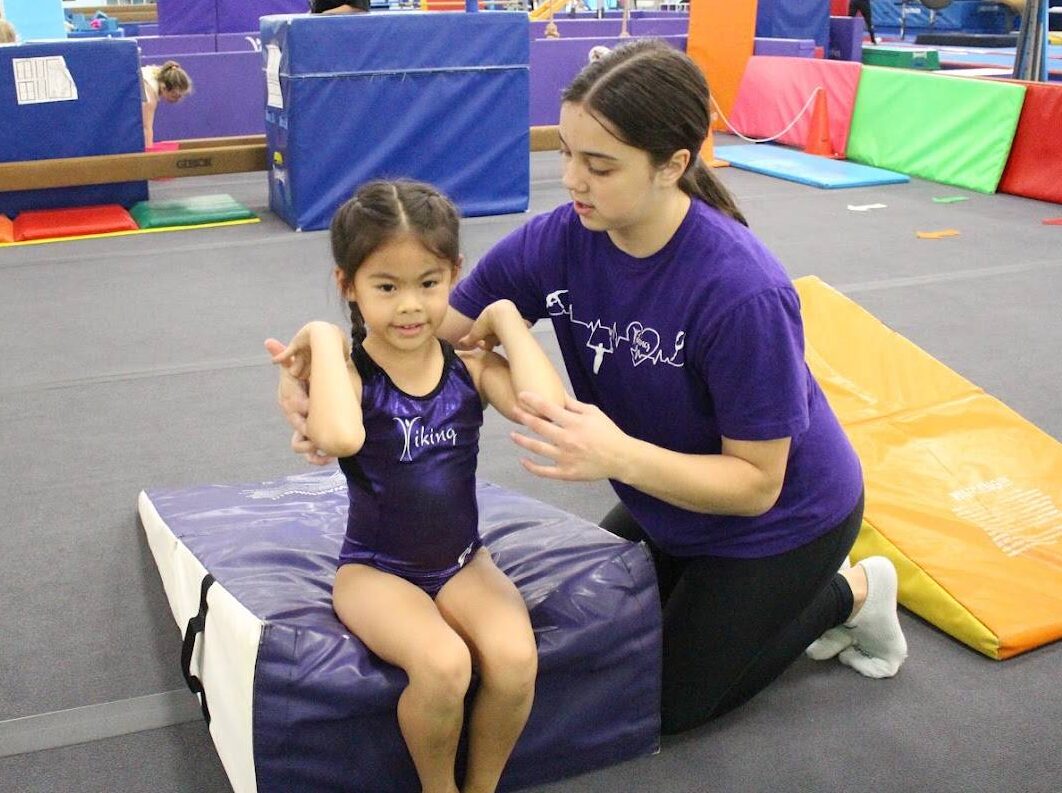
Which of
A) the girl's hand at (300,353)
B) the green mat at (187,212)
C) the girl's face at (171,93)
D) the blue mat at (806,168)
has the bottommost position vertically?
the green mat at (187,212)

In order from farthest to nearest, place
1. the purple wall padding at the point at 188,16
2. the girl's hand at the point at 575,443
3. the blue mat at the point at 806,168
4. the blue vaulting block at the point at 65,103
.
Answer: the purple wall padding at the point at 188,16 < the blue mat at the point at 806,168 < the blue vaulting block at the point at 65,103 < the girl's hand at the point at 575,443

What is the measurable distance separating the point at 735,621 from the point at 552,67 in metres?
7.91

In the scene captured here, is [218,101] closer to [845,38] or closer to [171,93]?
[171,93]

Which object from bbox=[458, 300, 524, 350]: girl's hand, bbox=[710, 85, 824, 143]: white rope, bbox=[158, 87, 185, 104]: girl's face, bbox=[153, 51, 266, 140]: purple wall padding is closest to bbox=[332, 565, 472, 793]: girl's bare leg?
bbox=[458, 300, 524, 350]: girl's hand

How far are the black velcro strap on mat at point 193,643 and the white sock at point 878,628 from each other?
122 centimetres

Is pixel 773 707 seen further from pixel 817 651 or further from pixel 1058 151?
pixel 1058 151

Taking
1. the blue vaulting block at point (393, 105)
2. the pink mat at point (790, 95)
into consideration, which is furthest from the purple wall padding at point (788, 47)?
the blue vaulting block at point (393, 105)

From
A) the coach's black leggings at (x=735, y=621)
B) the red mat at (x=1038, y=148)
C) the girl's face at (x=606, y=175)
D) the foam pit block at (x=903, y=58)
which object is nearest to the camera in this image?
the girl's face at (x=606, y=175)

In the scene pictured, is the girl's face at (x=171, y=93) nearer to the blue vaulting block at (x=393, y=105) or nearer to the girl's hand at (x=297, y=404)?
the blue vaulting block at (x=393, y=105)

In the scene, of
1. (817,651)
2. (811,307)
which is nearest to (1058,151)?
→ (811,307)

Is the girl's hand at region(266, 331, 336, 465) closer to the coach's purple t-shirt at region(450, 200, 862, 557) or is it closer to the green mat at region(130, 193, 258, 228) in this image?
the coach's purple t-shirt at region(450, 200, 862, 557)

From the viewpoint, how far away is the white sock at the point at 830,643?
2254 mm

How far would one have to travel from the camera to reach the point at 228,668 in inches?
70.2

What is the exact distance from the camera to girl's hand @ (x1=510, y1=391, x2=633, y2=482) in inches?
63.6
